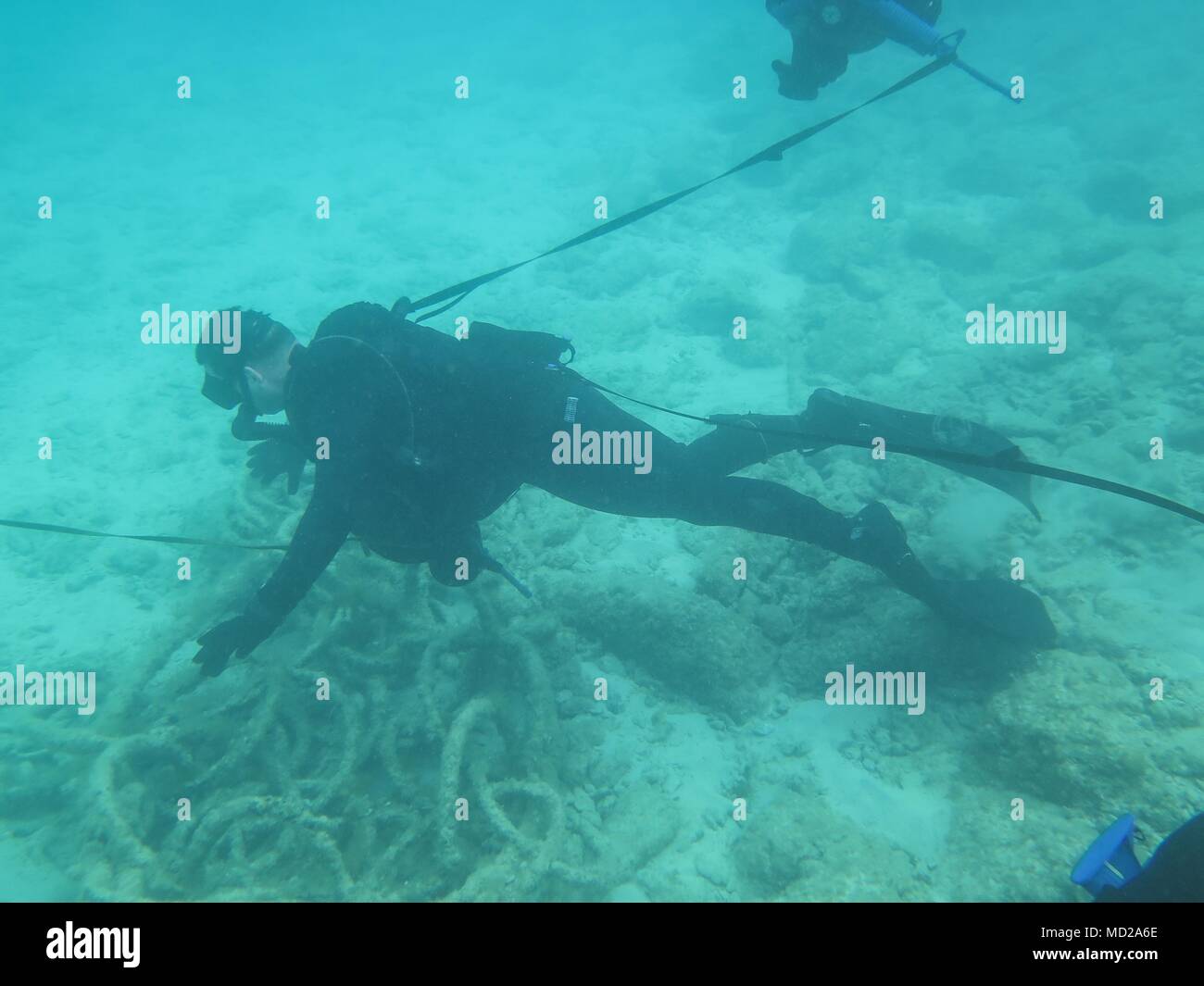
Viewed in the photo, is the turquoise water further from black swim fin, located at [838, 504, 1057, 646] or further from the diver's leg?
the diver's leg

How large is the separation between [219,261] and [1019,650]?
18987 mm

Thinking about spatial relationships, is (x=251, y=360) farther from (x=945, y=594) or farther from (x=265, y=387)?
(x=945, y=594)

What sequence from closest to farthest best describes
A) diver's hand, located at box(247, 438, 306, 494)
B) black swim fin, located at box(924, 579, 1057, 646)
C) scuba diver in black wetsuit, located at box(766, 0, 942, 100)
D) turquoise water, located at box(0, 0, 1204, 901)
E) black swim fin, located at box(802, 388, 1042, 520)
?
turquoise water, located at box(0, 0, 1204, 901) → black swim fin, located at box(924, 579, 1057, 646) → diver's hand, located at box(247, 438, 306, 494) → black swim fin, located at box(802, 388, 1042, 520) → scuba diver in black wetsuit, located at box(766, 0, 942, 100)

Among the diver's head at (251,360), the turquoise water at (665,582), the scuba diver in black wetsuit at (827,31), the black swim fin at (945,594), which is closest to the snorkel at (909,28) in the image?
the scuba diver in black wetsuit at (827,31)

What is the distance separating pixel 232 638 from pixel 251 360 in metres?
1.74

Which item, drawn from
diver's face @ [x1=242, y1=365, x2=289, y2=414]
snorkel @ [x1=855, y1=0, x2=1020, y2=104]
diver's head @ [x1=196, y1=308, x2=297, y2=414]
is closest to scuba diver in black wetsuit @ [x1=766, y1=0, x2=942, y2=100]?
snorkel @ [x1=855, y1=0, x2=1020, y2=104]

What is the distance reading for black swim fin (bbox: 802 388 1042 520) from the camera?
15.8ft

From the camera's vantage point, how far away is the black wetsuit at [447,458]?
3379 millimetres

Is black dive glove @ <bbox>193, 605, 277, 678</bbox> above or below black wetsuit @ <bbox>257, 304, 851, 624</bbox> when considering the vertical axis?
below

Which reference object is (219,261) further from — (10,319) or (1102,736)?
(1102,736)

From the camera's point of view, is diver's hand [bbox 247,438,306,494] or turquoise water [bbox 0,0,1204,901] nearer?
turquoise water [bbox 0,0,1204,901]

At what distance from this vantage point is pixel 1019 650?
4.18 m

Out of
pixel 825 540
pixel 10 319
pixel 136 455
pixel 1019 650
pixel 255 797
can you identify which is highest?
pixel 10 319
